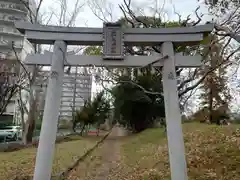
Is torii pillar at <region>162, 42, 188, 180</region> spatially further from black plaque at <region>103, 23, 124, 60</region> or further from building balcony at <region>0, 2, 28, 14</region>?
building balcony at <region>0, 2, 28, 14</region>

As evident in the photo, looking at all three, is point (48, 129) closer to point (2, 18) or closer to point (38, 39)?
point (38, 39)

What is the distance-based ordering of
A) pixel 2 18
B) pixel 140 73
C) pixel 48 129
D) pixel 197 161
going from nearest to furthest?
pixel 48 129
pixel 197 161
pixel 140 73
pixel 2 18

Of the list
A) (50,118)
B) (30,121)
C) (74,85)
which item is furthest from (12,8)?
(50,118)

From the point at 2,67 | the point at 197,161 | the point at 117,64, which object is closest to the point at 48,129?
the point at 117,64

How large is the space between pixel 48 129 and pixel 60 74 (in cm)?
118

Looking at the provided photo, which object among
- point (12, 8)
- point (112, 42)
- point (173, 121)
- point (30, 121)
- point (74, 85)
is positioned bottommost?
point (173, 121)

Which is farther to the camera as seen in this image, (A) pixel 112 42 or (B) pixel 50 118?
(A) pixel 112 42

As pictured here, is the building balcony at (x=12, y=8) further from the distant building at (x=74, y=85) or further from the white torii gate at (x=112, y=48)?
the white torii gate at (x=112, y=48)

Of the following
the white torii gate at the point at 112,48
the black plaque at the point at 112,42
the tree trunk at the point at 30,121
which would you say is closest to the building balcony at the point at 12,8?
the tree trunk at the point at 30,121

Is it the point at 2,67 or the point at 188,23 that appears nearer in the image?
the point at 188,23

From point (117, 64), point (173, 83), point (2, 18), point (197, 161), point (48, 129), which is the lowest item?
point (197, 161)

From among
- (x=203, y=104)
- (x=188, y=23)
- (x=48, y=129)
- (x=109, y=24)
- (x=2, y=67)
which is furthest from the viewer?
(x=203, y=104)

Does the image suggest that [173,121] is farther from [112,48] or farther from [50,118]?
[50,118]

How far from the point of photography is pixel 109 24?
19.6ft
